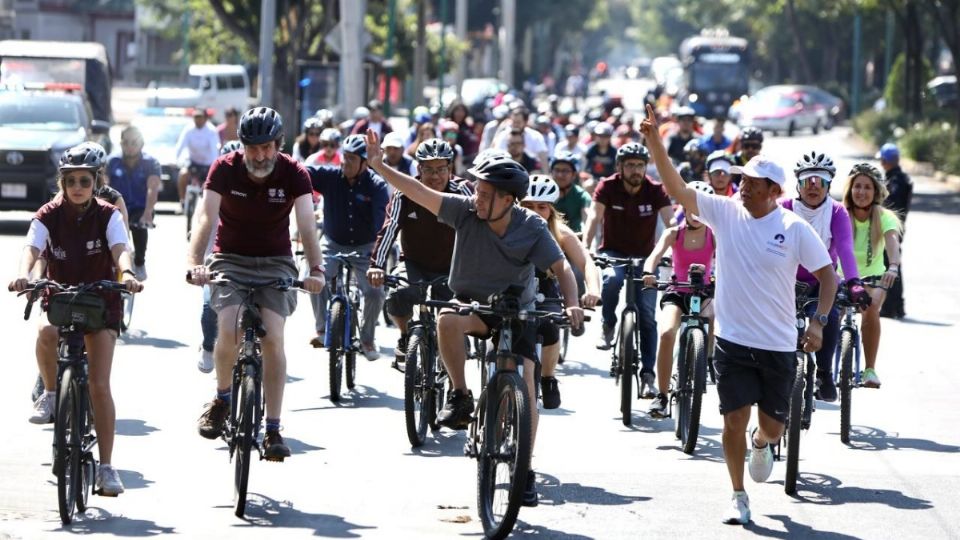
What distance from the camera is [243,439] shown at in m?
8.32

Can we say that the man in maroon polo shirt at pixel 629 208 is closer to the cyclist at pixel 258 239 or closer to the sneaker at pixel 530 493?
the cyclist at pixel 258 239

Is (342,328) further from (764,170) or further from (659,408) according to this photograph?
(764,170)

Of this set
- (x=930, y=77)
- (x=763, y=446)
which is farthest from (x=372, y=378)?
(x=930, y=77)

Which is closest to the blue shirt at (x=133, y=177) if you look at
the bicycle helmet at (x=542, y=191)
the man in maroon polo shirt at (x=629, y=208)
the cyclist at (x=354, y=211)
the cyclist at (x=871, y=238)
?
the cyclist at (x=354, y=211)

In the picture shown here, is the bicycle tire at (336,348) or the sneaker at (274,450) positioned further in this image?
the bicycle tire at (336,348)

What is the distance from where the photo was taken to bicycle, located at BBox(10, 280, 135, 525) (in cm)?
806

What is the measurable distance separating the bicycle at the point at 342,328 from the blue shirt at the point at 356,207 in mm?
225

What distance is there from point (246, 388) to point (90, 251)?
102 centimetres

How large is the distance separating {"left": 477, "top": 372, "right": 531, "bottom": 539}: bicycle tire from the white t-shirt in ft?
3.75

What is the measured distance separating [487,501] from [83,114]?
19140 mm

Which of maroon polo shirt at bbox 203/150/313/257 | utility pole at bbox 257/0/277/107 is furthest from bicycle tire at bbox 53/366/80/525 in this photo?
utility pole at bbox 257/0/277/107

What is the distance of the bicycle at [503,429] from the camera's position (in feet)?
25.7

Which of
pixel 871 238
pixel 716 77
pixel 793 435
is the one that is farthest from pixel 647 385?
pixel 716 77

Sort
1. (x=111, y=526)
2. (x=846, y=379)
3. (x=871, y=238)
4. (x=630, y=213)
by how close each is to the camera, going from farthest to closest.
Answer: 1. (x=630, y=213)
2. (x=871, y=238)
3. (x=846, y=379)
4. (x=111, y=526)
